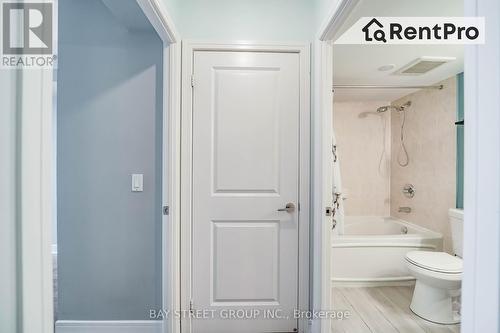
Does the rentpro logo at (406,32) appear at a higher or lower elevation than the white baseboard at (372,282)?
higher

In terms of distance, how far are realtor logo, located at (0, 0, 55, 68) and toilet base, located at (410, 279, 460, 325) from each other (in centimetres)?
267

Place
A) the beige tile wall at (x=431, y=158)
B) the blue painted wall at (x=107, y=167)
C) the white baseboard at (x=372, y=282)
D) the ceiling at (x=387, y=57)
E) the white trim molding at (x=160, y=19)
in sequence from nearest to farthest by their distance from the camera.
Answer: the white trim molding at (x=160, y=19) < the ceiling at (x=387, y=57) < the blue painted wall at (x=107, y=167) < the white baseboard at (x=372, y=282) < the beige tile wall at (x=431, y=158)

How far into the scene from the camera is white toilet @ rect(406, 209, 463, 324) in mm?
1871

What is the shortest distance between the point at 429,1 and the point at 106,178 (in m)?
2.38

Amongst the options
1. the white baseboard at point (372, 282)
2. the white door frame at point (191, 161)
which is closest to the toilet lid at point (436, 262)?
the white baseboard at point (372, 282)

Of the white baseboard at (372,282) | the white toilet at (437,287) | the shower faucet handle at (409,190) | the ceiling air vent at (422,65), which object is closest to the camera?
the white toilet at (437,287)

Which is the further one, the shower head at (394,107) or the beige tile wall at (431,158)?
the shower head at (394,107)

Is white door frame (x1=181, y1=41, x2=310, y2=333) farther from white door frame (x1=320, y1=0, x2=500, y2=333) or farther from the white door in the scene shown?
white door frame (x1=320, y1=0, x2=500, y2=333)

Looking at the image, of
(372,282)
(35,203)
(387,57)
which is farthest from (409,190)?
(35,203)

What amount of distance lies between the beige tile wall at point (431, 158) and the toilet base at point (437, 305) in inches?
33.4

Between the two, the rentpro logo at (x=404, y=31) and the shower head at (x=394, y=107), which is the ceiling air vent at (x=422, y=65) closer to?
the rentpro logo at (x=404, y=31)

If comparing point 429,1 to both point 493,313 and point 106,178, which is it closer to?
point 493,313

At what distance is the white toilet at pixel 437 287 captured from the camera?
1.87m

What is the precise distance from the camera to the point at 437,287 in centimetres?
194
